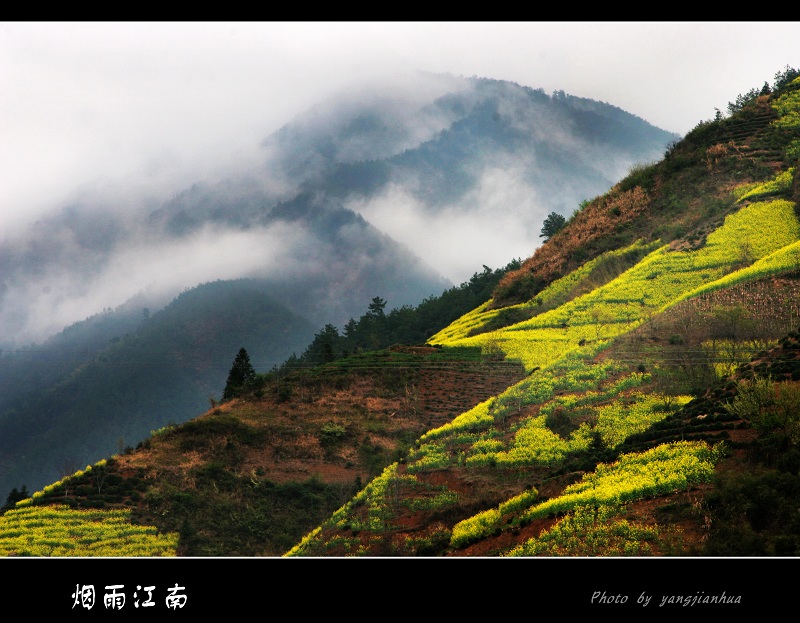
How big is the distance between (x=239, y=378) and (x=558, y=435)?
17.9m

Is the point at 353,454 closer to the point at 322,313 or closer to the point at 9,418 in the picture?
the point at 9,418

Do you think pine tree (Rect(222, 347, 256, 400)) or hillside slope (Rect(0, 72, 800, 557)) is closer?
hillside slope (Rect(0, 72, 800, 557))

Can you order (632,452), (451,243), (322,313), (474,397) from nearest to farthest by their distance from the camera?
(632,452), (474,397), (322,313), (451,243)

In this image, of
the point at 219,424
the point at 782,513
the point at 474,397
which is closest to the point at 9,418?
the point at 219,424

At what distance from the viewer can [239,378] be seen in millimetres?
38469

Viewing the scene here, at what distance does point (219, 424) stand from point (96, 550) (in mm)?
7827

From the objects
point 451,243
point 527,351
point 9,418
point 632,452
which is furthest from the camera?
point 451,243

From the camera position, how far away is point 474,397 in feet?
109

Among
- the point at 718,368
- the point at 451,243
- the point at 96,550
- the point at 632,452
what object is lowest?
the point at 96,550

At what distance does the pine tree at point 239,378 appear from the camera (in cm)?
3644

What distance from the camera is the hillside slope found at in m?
17.8

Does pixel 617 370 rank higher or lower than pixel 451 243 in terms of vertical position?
lower

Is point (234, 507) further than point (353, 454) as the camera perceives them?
No

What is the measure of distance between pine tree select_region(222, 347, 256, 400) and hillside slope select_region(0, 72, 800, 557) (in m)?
1.51
